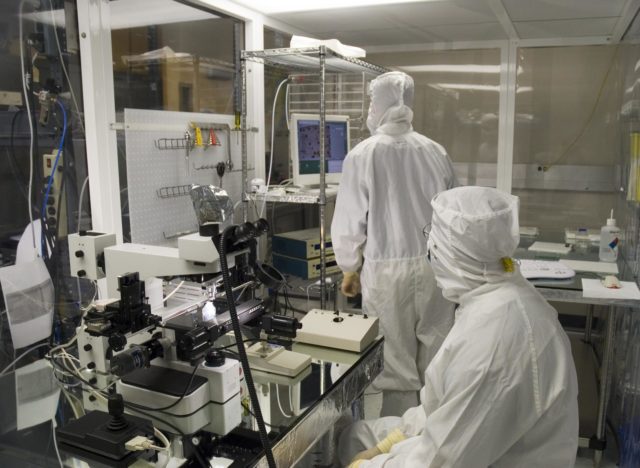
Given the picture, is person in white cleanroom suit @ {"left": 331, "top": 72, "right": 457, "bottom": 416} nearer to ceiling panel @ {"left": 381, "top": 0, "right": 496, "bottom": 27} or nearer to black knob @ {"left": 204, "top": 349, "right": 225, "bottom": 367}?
ceiling panel @ {"left": 381, "top": 0, "right": 496, "bottom": 27}

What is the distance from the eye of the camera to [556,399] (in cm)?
117

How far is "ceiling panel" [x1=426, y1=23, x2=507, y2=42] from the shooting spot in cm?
332

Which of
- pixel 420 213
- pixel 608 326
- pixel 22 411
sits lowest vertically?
pixel 608 326

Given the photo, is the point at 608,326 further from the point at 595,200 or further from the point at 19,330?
the point at 19,330

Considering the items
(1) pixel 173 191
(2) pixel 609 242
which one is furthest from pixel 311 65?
(2) pixel 609 242

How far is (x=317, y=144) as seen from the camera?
10.1 feet

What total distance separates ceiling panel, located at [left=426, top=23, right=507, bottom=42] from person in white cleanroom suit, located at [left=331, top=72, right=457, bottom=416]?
40.8 inches

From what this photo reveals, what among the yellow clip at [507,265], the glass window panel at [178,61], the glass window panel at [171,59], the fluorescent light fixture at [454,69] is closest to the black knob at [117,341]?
the yellow clip at [507,265]

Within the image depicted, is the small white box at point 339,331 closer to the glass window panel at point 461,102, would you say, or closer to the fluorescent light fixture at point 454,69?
the glass window panel at point 461,102

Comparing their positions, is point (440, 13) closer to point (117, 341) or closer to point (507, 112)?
point (507, 112)

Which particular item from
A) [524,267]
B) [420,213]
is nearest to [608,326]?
[524,267]

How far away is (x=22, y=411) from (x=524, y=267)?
2047 mm

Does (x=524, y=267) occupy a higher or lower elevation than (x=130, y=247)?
lower

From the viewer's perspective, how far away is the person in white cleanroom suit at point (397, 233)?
2.46m
